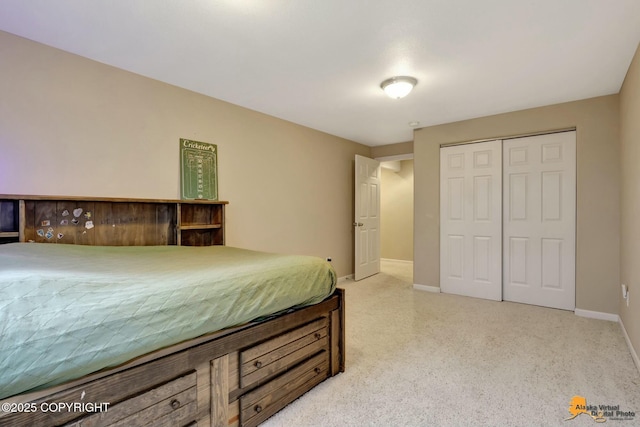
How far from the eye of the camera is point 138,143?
2531 mm

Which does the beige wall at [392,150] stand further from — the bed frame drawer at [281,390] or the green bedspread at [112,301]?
the bed frame drawer at [281,390]

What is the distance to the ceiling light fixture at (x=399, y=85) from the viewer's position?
2596mm

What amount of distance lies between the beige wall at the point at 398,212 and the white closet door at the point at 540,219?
265cm

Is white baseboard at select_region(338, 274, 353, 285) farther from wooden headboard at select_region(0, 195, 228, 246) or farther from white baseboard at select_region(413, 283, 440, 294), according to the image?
wooden headboard at select_region(0, 195, 228, 246)

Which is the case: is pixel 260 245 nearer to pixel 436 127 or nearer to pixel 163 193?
pixel 163 193

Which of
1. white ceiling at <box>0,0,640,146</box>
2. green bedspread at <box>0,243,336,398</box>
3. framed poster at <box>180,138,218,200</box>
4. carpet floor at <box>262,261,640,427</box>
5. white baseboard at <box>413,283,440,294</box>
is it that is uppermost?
white ceiling at <box>0,0,640,146</box>

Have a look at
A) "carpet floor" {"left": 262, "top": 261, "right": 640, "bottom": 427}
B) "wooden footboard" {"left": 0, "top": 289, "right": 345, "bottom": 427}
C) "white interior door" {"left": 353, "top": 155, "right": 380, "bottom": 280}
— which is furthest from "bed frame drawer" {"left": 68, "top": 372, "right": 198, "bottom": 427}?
"white interior door" {"left": 353, "top": 155, "right": 380, "bottom": 280}

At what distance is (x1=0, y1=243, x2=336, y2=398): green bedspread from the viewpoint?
92 centimetres

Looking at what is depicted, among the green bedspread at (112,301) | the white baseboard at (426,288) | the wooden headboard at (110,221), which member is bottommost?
the white baseboard at (426,288)

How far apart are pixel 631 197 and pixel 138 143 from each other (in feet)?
12.9

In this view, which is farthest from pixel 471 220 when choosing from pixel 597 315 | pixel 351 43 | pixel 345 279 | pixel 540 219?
pixel 351 43

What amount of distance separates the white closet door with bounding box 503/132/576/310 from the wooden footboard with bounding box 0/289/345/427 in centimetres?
269

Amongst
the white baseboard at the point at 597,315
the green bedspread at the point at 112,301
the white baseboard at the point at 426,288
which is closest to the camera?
the green bedspread at the point at 112,301

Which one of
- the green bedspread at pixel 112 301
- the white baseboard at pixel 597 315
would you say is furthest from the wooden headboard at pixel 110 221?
the white baseboard at pixel 597 315
